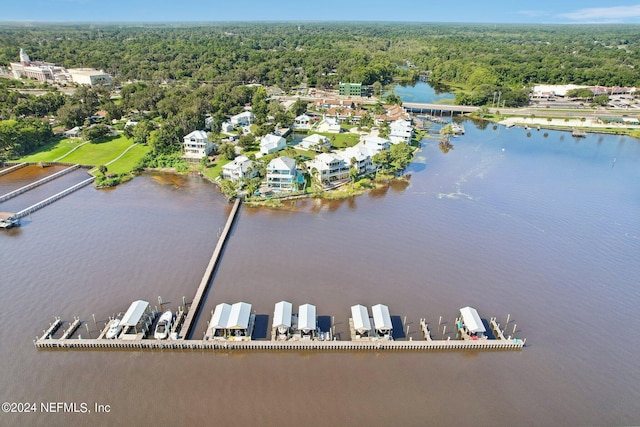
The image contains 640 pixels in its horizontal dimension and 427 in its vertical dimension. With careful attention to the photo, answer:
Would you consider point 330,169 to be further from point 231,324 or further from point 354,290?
point 231,324

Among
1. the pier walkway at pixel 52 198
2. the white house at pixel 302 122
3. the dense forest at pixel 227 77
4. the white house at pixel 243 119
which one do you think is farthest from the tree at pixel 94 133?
the white house at pixel 302 122

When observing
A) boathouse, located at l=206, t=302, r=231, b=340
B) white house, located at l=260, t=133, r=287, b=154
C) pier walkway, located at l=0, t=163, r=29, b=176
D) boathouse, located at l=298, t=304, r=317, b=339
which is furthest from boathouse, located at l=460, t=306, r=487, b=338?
pier walkway, located at l=0, t=163, r=29, b=176

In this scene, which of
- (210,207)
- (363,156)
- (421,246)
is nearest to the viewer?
(421,246)

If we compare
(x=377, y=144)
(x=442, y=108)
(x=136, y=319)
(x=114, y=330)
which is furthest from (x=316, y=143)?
(x=442, y=108)

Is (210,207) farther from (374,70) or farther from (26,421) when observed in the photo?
(374,70)

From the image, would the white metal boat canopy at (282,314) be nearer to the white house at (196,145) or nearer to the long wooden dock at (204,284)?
the long wooden dock at (204,284)

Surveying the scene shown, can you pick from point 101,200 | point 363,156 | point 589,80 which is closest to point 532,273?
point 363,156
